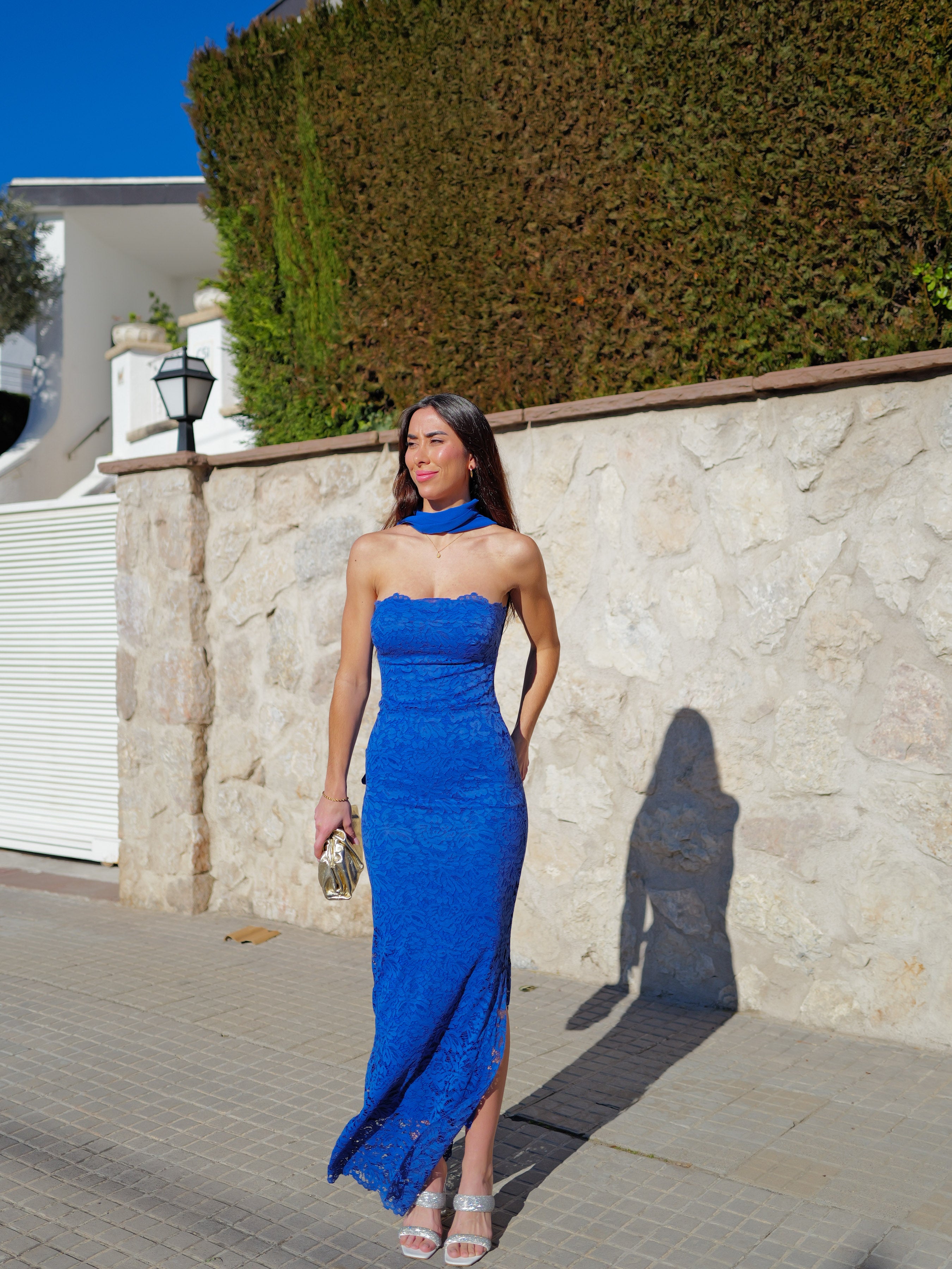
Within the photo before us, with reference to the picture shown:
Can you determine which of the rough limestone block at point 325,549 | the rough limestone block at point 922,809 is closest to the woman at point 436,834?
the rough limestone block at point 922,809

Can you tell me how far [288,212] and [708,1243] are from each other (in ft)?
17.0

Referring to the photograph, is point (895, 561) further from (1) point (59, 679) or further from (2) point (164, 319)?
(2) point (164, 319)

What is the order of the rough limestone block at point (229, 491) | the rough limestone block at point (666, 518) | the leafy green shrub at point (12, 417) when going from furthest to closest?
the leafy green shrub at point (12, 417) → the rough limestone block at point (229, 491) → the rough limestone block at point (666, 518)

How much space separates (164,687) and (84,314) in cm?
1174

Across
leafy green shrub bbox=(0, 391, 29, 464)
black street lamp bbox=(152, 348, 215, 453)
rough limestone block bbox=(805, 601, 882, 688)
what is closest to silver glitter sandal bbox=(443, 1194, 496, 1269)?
rough limestone block bbox=(805, 601, 882, 688)

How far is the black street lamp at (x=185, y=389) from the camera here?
6.06 m

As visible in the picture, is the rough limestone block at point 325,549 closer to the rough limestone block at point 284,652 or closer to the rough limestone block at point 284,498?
the rough limestone block at point 284,498

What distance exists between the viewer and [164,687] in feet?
19.6

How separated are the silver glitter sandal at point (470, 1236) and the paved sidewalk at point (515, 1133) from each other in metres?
0.04

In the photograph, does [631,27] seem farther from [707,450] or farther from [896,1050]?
[896,1050]

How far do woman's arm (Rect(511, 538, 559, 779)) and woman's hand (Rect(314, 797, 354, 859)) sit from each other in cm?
45

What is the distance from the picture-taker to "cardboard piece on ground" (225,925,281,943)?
540 centimetres

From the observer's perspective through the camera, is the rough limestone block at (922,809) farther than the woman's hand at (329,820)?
Yes

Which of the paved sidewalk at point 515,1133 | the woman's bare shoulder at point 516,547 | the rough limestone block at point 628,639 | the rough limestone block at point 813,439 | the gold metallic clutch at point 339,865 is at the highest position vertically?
the rough limestone block at point 813,439
